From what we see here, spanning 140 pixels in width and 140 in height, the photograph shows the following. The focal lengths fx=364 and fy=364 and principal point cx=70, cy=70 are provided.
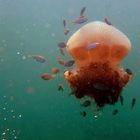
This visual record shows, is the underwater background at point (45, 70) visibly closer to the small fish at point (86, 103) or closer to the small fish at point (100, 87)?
the small fish at point (86, 103)

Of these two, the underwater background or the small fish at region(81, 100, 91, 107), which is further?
the underwater background

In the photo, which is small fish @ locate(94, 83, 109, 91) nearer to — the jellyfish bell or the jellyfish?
the jellyfish

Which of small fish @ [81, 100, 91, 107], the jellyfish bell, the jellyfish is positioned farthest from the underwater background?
the jellyfish bell

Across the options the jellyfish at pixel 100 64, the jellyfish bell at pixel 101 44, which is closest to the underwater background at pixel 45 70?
the jellyfish at pixel 100 64

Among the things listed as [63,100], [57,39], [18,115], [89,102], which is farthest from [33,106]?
[89,102]

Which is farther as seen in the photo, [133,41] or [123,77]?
[133,41]

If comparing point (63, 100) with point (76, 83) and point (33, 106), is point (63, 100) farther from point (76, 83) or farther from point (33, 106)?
point (76, 83)

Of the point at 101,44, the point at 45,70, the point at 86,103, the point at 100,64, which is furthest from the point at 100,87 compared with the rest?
the point at 45,70
